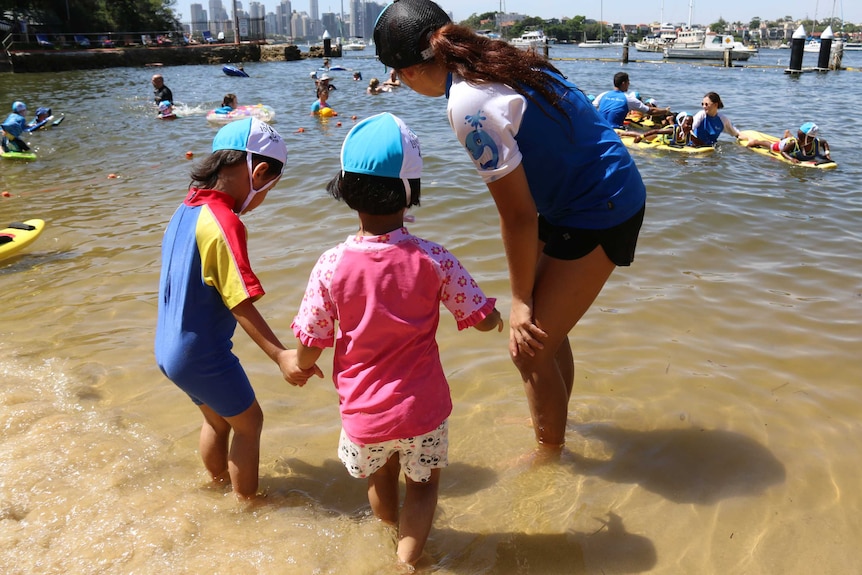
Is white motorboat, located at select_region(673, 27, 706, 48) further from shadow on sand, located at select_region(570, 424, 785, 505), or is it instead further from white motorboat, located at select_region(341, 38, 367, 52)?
shadow on sand, located at select_region(570, 424, 785, 505)

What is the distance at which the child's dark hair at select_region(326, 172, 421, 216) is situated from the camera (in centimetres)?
203

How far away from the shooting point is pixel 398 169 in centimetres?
202

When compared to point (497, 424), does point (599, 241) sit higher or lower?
higher

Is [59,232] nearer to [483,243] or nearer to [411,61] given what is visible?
[483,243]

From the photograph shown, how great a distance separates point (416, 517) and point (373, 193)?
1132mm

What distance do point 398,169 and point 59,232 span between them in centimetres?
620

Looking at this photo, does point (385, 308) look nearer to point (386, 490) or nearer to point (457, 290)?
point (457, 290)

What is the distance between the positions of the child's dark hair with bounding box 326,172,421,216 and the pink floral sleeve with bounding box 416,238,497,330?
5.8 inches

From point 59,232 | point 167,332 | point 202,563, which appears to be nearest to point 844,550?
point 202,563

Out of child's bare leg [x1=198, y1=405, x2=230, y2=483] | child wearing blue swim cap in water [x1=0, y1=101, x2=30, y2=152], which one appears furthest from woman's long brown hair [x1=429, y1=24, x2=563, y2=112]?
child wearing blue swim cap in water [x1=0, y1=101, x2=30, y2=152]

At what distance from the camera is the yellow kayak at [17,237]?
580 centimetres

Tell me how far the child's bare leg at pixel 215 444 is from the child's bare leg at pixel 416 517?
0.91 meters

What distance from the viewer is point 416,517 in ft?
7.50

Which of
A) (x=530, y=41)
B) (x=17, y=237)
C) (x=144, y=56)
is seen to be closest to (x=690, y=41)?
(x=144, y=56)
